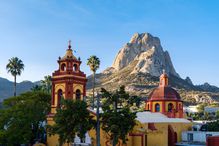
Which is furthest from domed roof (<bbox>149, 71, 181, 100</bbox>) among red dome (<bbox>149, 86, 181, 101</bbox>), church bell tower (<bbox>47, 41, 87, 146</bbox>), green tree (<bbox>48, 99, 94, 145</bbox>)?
green tree (<bbox>48, 99, 94, 145</bbox>)

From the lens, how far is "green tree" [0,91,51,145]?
1531 inches

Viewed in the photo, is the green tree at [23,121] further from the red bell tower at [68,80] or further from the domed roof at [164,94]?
the domed roof at [164,94]

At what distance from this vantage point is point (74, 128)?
97.2 feet

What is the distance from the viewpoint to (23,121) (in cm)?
3912

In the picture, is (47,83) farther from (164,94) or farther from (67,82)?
(67,82)

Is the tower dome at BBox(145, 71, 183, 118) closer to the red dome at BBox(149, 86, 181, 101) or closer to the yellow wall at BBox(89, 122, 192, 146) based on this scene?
the red dome at BBox(149, 86, 181, 101)

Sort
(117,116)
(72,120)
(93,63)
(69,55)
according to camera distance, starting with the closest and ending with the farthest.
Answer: (117,116), (72,120), (69,55), (93,63)

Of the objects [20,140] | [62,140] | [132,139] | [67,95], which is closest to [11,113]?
[20,140]

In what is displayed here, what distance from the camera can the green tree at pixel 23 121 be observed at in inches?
1531

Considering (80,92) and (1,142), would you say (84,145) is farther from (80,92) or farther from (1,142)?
(1,142)

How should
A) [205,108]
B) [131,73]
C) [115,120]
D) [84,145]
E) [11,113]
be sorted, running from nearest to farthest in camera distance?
[115,120] < [84,145] < [11,113] < [205,108] < [131,73]

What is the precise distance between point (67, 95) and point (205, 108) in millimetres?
85963

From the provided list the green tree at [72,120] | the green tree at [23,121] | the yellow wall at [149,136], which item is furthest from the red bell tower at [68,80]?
the green tree at [72,120]

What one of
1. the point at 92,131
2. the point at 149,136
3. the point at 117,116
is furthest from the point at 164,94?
the point at 117,116
